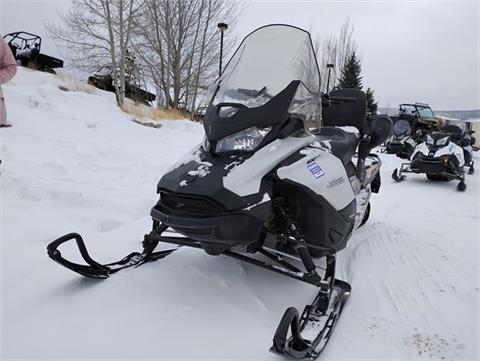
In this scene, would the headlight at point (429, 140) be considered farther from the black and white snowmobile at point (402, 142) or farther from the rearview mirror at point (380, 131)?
the rearview mirror at point (380, 131)

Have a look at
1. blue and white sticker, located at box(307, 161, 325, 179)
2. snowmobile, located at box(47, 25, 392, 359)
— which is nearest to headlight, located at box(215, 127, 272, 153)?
snowmobile, located at box(47, 25, 392, 359)

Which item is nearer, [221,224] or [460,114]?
[221,224]

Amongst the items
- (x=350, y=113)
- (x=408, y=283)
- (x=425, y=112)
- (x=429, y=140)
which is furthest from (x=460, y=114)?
(x=408, y=283)

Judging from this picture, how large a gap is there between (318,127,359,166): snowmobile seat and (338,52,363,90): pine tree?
19.3m

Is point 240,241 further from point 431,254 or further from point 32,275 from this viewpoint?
point 431,254

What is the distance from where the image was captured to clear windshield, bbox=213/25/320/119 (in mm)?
1961

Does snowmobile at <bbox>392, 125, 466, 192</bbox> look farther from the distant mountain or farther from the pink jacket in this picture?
the distant mountain

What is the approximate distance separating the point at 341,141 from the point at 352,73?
2077cm

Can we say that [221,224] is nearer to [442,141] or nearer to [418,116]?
[442,141]

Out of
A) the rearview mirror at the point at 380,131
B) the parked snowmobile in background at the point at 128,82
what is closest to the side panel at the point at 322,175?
the rearview mirror at the point at 380,131

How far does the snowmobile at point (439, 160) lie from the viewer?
18.9 feet

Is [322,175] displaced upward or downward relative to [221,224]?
upward

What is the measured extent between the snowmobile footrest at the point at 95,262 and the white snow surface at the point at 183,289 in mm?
63

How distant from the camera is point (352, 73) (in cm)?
2122
